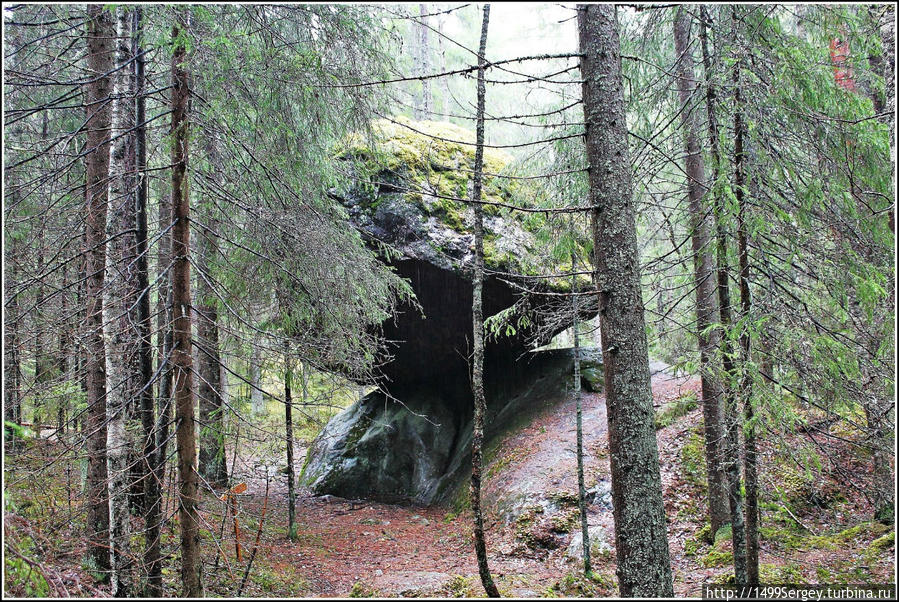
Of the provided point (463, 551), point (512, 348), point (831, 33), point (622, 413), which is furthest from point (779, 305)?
point (512, 348)

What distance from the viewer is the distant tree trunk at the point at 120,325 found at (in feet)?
14.8

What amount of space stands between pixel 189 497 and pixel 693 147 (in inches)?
253

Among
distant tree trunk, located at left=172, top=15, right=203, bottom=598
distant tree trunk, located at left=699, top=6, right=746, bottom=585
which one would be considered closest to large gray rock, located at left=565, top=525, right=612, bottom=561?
distant tree trunk, located at left=699, top=6, right=746, bottom=585

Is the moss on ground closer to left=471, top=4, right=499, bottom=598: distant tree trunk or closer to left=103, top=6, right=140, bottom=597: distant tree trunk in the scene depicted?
left=471, top=4, right=499, bottom=598: distant tree trunk

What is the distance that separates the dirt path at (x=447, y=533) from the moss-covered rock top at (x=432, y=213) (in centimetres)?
319

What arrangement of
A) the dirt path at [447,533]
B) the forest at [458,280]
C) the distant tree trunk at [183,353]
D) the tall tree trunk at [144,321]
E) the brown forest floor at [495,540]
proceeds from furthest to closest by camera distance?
the dirt path at [447,533] < the brown forest floor at [495,540] < the tall tree trunk at [144,321] < the forest at [458,280] < the distant tree trunk at [183,353]

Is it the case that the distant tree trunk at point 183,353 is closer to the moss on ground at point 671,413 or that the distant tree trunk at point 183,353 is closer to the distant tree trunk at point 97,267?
the distant tree trunk at point 97,267

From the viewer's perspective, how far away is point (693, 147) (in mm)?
6445

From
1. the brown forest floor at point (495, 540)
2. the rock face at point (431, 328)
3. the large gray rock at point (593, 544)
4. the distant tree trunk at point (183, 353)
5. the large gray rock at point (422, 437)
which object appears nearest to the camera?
the distant tree trunk at point (183, 353)

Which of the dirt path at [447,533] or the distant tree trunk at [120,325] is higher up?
the distant tree trunk at [120,325]

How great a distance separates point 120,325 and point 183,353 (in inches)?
62.8

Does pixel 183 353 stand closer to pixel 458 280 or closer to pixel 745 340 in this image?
pixel 745 340

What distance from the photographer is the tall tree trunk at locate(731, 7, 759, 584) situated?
445cm

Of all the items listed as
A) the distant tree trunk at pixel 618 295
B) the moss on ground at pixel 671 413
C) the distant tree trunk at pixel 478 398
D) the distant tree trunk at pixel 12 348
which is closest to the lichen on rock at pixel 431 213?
the distant tree trunk at pixel 478 398
